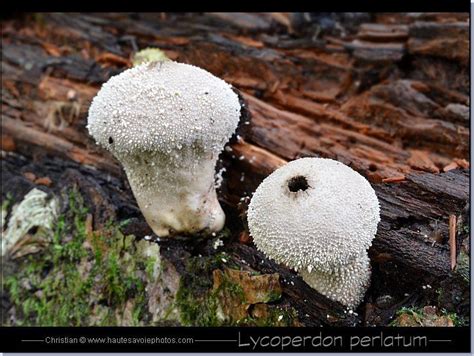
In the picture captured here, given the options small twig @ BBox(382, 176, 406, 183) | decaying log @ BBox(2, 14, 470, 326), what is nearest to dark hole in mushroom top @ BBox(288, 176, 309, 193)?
decaying log @ BBox(2, 14, 470, 326)

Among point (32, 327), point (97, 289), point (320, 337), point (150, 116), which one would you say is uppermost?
point (150, 116)

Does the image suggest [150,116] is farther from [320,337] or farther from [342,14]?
[342,14]

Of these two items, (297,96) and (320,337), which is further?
(297,96)

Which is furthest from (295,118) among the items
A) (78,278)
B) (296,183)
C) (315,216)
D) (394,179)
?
(78,278)

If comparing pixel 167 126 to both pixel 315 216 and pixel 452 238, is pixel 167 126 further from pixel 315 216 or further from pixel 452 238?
pixel 452 238

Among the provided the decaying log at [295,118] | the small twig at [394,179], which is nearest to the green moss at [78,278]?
the decaying log at [295,118]
